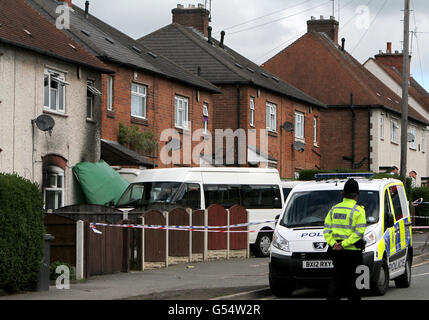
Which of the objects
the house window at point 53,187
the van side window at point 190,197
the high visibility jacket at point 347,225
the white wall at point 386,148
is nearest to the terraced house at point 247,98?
the white wall at point 386,148

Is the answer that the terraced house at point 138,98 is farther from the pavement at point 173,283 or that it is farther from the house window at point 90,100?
the pavement at point 173,283

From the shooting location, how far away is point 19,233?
47.5ft

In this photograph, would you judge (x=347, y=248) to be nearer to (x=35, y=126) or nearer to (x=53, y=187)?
(x=35, y=126)

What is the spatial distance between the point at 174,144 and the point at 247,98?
25.3 ft

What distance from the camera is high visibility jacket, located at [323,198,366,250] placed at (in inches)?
480

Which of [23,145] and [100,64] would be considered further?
[100,64]

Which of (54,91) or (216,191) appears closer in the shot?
(216,191)

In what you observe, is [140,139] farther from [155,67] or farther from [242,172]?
[242,172]

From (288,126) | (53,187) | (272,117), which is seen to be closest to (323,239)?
(53,187)

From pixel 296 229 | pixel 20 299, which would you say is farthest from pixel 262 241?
pixel 20 299

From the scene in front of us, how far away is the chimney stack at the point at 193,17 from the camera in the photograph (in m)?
49.2

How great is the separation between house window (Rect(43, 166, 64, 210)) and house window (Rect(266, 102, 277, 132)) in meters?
17.9

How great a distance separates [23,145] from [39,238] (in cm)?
1192

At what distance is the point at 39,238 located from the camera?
49.3 ft
